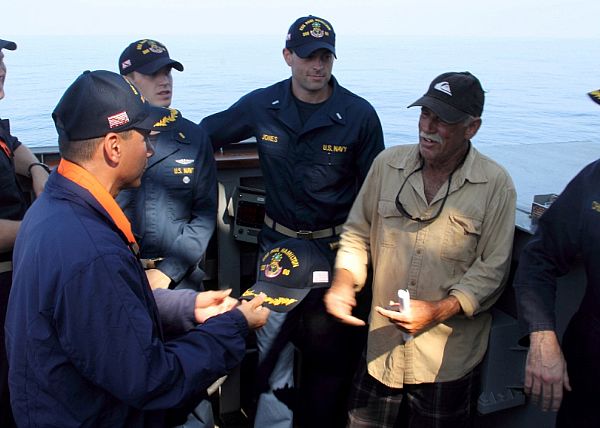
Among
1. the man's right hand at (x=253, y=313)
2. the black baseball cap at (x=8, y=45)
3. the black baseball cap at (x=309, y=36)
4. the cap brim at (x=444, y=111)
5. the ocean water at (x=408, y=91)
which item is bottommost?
the ocean water at (x=408, y=91)

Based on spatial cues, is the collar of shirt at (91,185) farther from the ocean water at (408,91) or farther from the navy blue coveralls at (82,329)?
the ocean water at (408,91)

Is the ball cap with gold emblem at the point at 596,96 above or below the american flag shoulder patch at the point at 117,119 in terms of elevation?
above

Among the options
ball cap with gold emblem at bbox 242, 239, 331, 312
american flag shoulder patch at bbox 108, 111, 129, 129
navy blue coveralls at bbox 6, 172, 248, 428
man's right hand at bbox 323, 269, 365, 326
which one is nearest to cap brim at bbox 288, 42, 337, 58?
ball cap with gold emblem at bbox 242, 239, 331, 312

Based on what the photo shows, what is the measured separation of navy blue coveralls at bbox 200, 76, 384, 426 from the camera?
2467 millimetres

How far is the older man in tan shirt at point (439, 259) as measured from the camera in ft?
6.20

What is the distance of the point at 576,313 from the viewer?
1771 millimetres

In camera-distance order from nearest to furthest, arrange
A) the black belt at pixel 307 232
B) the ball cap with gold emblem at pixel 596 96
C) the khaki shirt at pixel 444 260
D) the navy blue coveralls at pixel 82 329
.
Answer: the navy blue coveralls at pixel 82 329
the ball cap with gold emblem at pixel 596 96
the khaki shirt at pixel 444 260
the black belt at pixel 307 232

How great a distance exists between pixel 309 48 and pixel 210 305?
1.38 metres

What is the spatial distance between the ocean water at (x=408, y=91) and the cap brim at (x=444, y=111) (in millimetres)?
297

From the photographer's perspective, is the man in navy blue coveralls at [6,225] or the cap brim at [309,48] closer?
the man in navy blue coveralls at [6,225]

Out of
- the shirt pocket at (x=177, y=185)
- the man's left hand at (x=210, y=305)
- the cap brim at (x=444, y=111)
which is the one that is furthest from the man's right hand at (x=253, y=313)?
the shirt pocket at (x=177, y=185)

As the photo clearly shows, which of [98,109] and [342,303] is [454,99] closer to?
[342,303]

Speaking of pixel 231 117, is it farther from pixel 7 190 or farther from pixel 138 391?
pixel 138 391

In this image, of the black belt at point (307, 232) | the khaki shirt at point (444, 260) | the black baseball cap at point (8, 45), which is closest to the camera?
the khaki shirt at point (444, 260)
